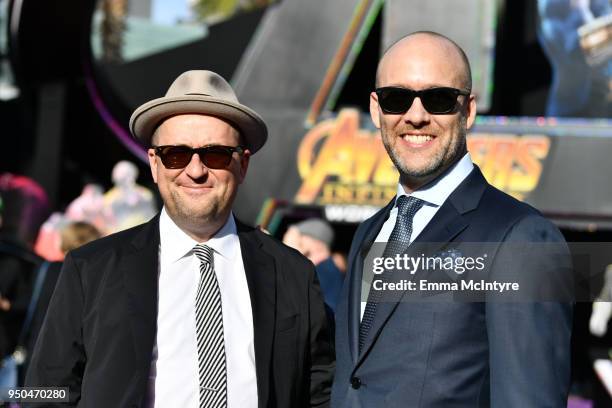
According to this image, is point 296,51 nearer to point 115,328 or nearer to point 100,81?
point 100,81

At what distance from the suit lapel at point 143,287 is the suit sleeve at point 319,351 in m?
0.65

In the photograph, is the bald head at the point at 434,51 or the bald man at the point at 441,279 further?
the bald head at the point at 434,51

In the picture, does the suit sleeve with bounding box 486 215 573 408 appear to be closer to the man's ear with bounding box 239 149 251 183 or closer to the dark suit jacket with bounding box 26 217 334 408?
the dark suit jacket with bounding box 26 217 334 408

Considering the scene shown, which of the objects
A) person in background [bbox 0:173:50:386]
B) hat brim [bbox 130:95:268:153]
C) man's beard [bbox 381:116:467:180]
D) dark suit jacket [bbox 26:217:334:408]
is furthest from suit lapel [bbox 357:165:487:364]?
person in background [bbox 0:173:50:386]

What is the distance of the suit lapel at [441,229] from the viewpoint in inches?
115

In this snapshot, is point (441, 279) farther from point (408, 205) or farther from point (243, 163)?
point (243, 163)

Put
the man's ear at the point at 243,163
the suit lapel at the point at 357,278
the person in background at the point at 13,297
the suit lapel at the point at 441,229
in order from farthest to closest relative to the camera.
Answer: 1. the person in background at the point at 13,297
2. the man's ear at the point at 243,163
3. the suit lapel at the point at 357,278
4. the suit lapel at the point at 441,229

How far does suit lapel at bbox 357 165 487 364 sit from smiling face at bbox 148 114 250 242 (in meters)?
0.79

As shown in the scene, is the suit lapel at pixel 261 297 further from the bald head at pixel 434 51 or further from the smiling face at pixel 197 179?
the bald head at pixel 434 51

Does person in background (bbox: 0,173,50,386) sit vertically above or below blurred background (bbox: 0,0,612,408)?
below

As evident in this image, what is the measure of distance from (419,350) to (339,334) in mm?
426

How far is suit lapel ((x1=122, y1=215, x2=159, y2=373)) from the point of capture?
3.16 metres

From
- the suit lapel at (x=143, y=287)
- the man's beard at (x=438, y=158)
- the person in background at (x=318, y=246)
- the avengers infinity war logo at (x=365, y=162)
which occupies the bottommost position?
the suit lapel at (x=143, y=287)

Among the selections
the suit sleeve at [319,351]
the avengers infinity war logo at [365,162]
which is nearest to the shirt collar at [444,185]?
the suit sleeve at [319,351]
